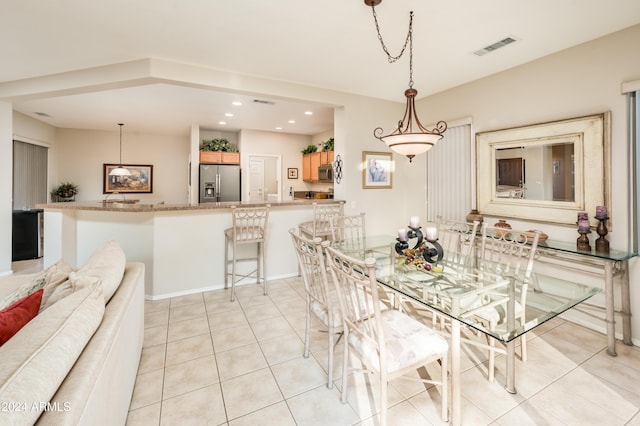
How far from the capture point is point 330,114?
17.8 feet

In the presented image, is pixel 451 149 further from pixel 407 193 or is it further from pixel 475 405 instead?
pixel 475 405

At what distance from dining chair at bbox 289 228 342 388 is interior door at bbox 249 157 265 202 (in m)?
5.38

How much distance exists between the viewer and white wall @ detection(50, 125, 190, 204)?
21.6ft

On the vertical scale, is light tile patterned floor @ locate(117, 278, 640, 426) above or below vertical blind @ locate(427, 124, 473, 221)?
below

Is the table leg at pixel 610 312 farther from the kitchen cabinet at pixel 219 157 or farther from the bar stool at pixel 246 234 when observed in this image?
the kitchen cabinet at pixel 219 157

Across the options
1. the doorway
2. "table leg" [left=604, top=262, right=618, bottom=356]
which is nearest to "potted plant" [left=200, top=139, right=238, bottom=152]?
the doorway

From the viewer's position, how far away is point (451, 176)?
4.13m

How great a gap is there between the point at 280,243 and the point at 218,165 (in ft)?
11.0

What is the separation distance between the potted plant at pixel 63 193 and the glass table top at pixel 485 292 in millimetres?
7394

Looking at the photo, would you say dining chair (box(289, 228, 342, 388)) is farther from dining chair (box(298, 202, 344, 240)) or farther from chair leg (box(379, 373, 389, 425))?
dining chair (box(298, 202, 344, 240))

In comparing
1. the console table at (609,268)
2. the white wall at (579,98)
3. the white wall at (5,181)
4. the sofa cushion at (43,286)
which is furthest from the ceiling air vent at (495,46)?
the white wall at (5,181)

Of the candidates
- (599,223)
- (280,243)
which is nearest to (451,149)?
(599,223)

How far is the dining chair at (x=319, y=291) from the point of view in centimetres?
181

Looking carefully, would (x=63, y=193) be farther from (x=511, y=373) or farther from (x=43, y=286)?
(x=511, y=373)
